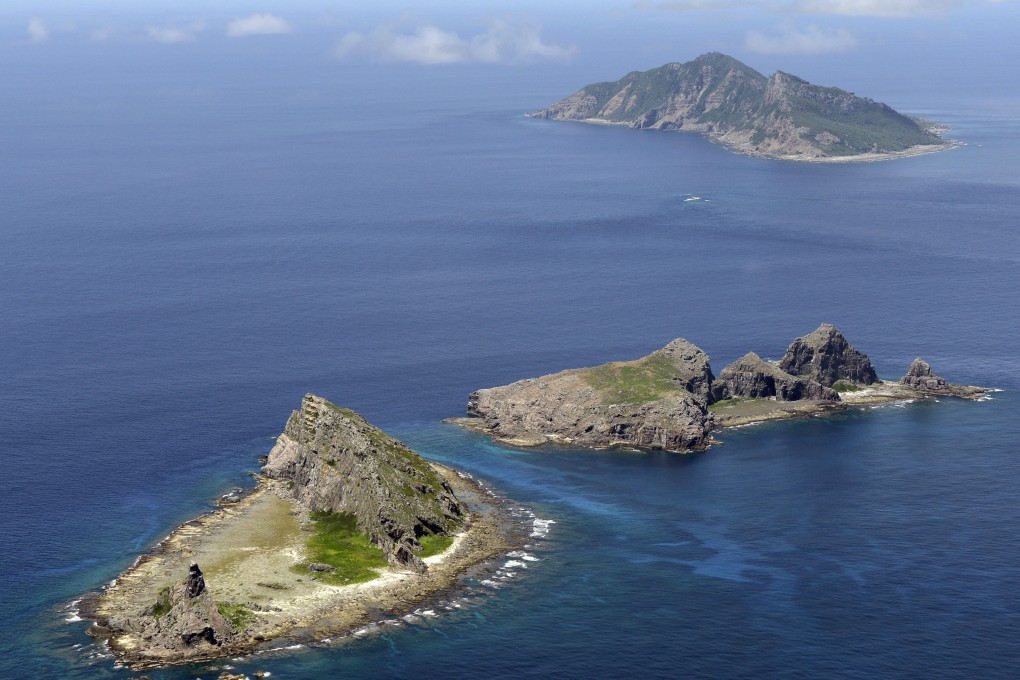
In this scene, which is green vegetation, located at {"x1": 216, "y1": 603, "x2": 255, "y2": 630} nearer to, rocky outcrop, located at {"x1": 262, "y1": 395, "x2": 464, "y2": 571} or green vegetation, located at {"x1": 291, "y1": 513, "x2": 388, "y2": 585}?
green vegetation, located at {"x1": 291, "y1": 513, "x2": 388, "y2": 585}

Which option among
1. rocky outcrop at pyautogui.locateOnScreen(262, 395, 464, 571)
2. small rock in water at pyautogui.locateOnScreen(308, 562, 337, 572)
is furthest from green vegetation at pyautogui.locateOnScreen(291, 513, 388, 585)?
rocky outcrop at pyautogui.locateOnScreen(262, 395, 464, 571)

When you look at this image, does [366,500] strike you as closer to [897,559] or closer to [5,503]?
[5,503]

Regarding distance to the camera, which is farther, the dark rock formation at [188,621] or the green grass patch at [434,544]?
the green grass patch at [434,544]

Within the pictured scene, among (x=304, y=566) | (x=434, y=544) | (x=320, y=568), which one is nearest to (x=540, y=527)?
(x=434, y=544)

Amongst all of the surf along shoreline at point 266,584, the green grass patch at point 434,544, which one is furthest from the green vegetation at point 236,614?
the green grass patch at point 434,544

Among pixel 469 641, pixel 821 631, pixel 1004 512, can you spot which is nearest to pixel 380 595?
pixel 469 641

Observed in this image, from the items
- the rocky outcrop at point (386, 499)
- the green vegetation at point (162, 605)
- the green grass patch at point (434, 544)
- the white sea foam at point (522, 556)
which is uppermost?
the rocky outcrop at point (386, 499)

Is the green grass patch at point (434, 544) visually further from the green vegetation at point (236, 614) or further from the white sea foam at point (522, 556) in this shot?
the green vegetation at point (236, 614)
